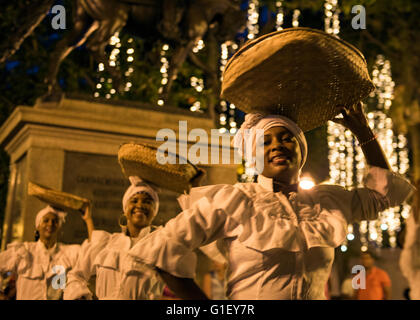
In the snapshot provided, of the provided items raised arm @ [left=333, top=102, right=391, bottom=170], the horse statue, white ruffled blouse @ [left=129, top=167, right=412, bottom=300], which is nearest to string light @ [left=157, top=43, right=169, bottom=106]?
the horse statue

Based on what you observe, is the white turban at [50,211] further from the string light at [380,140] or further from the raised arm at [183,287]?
the string light at [380,140]

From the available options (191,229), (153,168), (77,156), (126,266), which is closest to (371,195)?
(191,229)

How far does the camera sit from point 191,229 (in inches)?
103

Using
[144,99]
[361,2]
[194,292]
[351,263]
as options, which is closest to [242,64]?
[194,292]

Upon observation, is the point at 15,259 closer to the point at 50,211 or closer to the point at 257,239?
the point at 50,211

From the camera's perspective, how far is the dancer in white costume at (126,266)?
5.01 m

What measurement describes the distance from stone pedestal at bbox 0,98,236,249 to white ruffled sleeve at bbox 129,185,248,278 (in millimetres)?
4573

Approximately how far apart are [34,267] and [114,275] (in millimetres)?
1507

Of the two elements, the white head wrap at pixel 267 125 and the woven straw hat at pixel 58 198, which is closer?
the white head wrap at pixel 267 125

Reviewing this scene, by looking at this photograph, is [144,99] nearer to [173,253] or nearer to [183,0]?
[183,0]

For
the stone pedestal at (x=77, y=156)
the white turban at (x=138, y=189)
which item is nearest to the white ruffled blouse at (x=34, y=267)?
the stone pedestal at (x=77, y=156)

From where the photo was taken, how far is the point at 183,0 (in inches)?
360

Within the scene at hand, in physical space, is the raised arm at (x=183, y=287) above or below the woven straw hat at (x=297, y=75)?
below

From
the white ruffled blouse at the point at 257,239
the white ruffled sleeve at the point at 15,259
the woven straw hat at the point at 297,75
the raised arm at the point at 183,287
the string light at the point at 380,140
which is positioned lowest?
the raised arm at the point at 183,287
